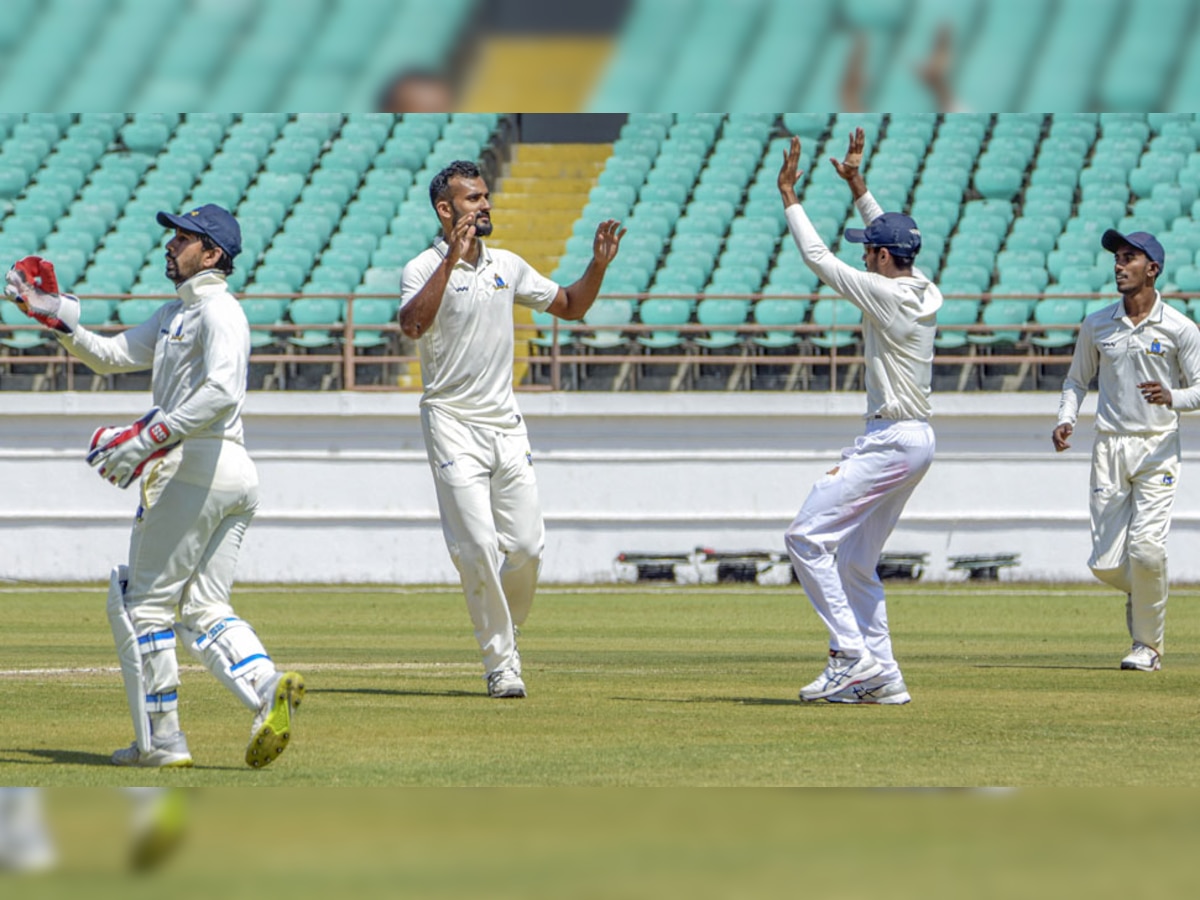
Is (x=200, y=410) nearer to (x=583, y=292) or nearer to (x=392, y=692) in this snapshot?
(x=583, y=292)

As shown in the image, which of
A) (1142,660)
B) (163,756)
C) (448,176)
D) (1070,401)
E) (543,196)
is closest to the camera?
(163,756)

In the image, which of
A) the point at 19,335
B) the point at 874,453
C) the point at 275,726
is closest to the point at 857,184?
the point at 874,453

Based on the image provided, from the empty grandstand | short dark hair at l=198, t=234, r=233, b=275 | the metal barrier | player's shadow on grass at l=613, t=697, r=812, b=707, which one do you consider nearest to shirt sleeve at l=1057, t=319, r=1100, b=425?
player's shadow on grass at l=613, t=697, r=812, b=707

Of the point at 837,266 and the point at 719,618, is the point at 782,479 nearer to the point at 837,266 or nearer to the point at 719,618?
the point at 719,618

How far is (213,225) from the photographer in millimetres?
6836

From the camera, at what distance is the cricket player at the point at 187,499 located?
6523 mm

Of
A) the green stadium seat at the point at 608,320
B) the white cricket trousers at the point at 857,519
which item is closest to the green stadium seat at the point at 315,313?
the green stadium seat at the point at 608,320

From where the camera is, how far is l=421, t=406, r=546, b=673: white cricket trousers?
9188 mm

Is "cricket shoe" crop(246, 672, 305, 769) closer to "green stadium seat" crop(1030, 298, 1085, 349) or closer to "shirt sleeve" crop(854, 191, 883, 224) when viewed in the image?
"shirt sleeve" crop(854, 191, 883, 224)

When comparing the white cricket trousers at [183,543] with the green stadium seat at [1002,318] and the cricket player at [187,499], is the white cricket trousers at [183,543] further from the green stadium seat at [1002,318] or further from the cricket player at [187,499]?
the green stadium seat at [1002,318]

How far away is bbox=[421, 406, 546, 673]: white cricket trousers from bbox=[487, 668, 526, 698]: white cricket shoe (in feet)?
0.10

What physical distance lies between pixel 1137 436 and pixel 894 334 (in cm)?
296

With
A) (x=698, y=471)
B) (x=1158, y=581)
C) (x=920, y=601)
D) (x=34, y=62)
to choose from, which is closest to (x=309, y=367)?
(x=698, y=471)

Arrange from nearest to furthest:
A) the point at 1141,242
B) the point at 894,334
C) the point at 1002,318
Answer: the point at 894,334 → the point at 1141,242 → the point at 1002,318
